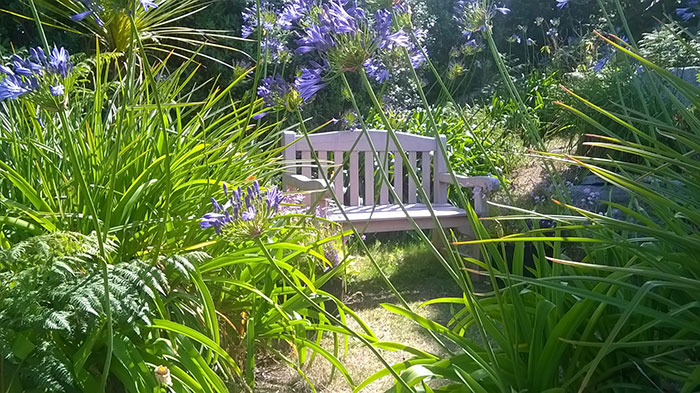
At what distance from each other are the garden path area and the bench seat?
0.88 ft

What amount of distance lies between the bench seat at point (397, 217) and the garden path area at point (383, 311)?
27cm

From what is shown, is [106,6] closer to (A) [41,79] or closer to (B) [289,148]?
(A) [41,79]

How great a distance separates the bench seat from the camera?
3.96 m

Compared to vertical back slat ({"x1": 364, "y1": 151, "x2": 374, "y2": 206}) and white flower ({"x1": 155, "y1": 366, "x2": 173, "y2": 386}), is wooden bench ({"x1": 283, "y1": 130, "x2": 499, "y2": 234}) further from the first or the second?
white flower ({"x1": 155, "y1": 366, "x2": 173, "y2": 386})

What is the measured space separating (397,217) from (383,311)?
0.75 m

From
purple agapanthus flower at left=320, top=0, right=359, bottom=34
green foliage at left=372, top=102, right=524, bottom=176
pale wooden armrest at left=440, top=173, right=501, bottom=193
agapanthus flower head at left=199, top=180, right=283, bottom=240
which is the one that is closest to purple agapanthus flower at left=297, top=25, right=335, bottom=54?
purple agapanthus flower at left=320, top=0, right=359, bottom=34

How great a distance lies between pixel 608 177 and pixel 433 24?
22.0 feet

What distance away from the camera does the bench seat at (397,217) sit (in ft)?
13.0

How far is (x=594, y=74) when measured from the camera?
5012 mm

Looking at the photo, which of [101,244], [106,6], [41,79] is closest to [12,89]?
[41,79]

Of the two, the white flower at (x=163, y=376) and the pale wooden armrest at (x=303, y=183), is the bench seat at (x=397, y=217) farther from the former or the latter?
the white flower at (x=163, y=376)

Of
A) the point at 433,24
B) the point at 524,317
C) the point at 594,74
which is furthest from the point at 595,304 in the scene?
the point at 433,24

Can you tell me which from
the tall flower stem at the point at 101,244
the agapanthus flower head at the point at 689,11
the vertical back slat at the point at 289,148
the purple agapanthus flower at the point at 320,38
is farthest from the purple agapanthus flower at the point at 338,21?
the vertical back slat at the point at 289,148

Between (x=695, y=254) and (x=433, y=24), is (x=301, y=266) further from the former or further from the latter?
(x=433, y=24)
